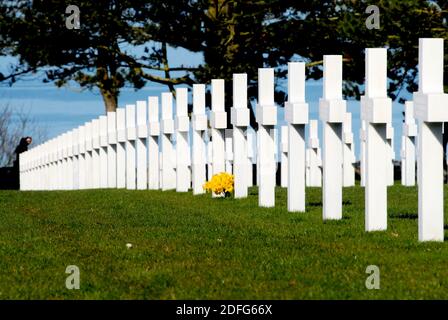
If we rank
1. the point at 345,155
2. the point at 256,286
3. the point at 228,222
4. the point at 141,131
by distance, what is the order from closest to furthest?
the point at 256,286, the point at 228,222, the point at 141,131, the point at 345,155

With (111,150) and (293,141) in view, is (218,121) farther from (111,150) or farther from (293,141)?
(111,150)

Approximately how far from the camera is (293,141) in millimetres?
16484

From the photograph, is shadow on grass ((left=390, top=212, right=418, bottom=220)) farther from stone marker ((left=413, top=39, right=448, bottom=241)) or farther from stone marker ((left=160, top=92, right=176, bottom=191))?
stone marker ((left=160, top=92, right=176, bottom=191))

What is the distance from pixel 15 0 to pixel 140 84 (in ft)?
16.2

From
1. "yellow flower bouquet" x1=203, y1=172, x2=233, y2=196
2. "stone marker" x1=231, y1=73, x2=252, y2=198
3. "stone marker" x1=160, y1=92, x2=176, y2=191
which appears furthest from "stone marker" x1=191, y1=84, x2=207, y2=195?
"stone marker" x1=231, y1=73, x2=252, y2=198

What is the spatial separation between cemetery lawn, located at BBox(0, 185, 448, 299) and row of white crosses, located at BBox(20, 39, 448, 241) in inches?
18.9

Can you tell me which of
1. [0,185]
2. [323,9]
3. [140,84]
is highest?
[323,9]

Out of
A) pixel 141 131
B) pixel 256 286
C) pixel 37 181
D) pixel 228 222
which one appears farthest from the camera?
pixel 37 181

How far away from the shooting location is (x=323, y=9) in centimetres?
3862

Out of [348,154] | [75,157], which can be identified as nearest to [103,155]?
[75,157]

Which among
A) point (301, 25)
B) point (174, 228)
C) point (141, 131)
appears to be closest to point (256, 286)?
point (174, 228)

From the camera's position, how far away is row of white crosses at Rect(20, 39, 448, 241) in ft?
39.0

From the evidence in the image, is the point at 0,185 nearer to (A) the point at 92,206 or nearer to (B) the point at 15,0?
(B) the point at 15,0

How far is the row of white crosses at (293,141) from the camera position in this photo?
11.9 metres
